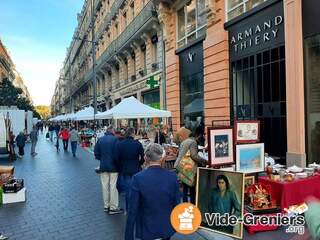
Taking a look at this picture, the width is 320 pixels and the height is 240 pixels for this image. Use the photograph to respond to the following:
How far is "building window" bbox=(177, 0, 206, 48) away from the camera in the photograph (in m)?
16.1

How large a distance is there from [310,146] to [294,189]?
3.47 meters

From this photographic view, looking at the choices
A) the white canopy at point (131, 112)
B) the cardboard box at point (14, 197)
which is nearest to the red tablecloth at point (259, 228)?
the cardboard box at point (14, 197)

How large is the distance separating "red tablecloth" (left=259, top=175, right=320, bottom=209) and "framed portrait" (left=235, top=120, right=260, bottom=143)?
0.75 m

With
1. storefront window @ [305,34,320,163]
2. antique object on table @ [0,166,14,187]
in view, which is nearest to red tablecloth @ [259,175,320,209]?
storefront window @ [305,34,320,163]

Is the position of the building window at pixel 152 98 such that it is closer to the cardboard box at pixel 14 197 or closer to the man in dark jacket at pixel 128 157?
the cardboard box at pixel 14 197

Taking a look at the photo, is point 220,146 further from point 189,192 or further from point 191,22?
point 191,22

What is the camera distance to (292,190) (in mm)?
6691

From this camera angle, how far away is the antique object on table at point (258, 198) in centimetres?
638

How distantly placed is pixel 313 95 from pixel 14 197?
7.62m

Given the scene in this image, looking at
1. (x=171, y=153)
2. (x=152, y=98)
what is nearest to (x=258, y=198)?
(x=171, y=153)

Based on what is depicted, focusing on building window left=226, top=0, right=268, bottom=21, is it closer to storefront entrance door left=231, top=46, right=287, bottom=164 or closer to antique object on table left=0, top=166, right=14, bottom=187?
storefront entrance door left=231, top=46, right=287, bottom=164

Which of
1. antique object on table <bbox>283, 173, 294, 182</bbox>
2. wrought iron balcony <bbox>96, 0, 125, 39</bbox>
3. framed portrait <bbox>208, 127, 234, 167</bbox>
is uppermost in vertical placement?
wrought iron balcony <bbox>96, 0, 125, 39</bbox>

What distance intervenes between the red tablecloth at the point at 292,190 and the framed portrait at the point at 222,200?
5.44 feet

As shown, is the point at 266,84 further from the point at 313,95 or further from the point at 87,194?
the point at 87,194
